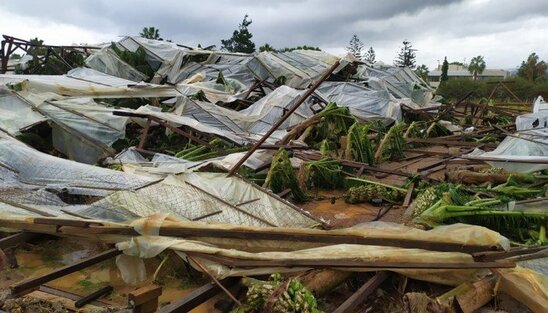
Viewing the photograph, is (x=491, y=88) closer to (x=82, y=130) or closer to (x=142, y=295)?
(x=82, y=130)

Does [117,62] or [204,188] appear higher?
[117,62]

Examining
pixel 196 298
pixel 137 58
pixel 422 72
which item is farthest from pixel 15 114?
pixel 422 72

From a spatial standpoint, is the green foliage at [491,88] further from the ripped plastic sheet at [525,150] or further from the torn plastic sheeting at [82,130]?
the torn plastic sheeting at [82,130]

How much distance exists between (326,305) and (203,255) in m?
0.92

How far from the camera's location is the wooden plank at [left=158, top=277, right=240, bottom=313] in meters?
2.83

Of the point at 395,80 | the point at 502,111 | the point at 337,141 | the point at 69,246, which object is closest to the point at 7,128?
the point at 69,246

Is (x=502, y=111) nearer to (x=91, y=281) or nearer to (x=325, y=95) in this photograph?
(x=325, y=95)

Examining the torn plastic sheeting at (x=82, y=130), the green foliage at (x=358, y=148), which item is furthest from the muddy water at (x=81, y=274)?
the green foliage at (x=358, y=148)

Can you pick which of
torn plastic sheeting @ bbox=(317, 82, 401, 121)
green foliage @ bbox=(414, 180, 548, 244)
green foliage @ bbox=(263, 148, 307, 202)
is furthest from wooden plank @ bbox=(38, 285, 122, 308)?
torn plastic sheeting @ bbox=(317, 82, 401, 121)

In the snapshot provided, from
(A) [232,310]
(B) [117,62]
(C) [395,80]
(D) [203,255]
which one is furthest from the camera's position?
(C) [395,80]

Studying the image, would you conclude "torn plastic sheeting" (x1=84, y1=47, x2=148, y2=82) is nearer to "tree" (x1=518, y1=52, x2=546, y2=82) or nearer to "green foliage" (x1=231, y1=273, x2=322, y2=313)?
"green foliage" (x1=231, y1=273, x2=322, y2=313)

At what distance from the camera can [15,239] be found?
13.2 ft

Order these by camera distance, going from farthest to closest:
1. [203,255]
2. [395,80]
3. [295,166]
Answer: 1. [395,80]
2. [295,166]
3. [203,255]

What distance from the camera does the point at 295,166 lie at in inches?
310
